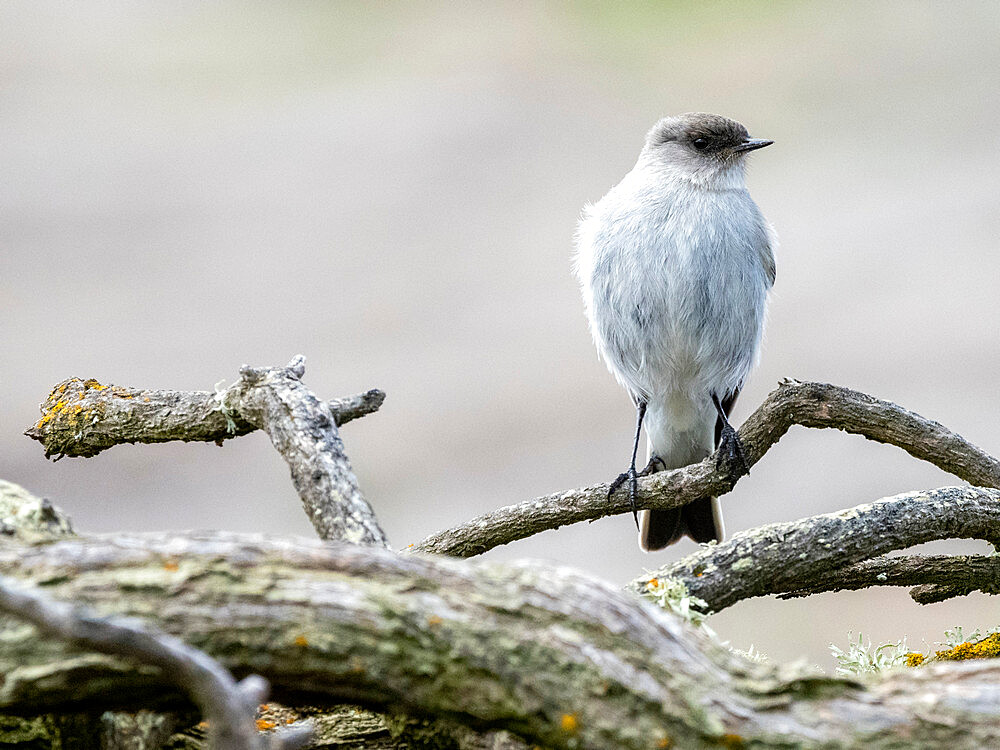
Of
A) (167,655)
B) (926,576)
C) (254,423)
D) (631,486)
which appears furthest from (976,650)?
(167,655)

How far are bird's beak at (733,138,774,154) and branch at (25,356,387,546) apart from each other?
1854 mm

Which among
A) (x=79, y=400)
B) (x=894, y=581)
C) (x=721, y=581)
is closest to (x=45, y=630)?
(x=721, y=581)

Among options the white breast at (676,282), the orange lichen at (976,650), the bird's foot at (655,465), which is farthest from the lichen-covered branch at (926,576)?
the bird's foot at (655,465)

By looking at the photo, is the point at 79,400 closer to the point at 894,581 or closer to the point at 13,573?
the point at 13,573

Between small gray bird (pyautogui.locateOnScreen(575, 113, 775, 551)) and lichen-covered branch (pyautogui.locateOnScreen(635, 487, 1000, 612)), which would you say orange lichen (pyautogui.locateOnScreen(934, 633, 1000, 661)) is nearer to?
lichen-covered branch (pyautogui.locateOnScreen(635, 487, 1000, 612))

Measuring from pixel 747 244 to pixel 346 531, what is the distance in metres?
1.96

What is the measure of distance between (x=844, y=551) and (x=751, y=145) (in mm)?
1875

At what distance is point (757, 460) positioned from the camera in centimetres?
275

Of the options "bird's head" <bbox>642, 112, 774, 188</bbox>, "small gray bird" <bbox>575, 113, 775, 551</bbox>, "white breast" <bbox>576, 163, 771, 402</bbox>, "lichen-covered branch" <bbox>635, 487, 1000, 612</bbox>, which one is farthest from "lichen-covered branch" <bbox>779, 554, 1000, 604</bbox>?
"bird's head" <bbox>642, 112, 774, 188</bbox>

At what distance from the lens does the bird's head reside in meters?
3.46

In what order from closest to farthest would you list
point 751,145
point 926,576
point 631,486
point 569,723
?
point 569,723 → point 926,576 → point 631,486 → point 751,145

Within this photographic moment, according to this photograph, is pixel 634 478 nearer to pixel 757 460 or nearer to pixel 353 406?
pixel 757 460

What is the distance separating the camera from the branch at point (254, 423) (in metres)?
1.91

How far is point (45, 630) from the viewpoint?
982 millimetres
